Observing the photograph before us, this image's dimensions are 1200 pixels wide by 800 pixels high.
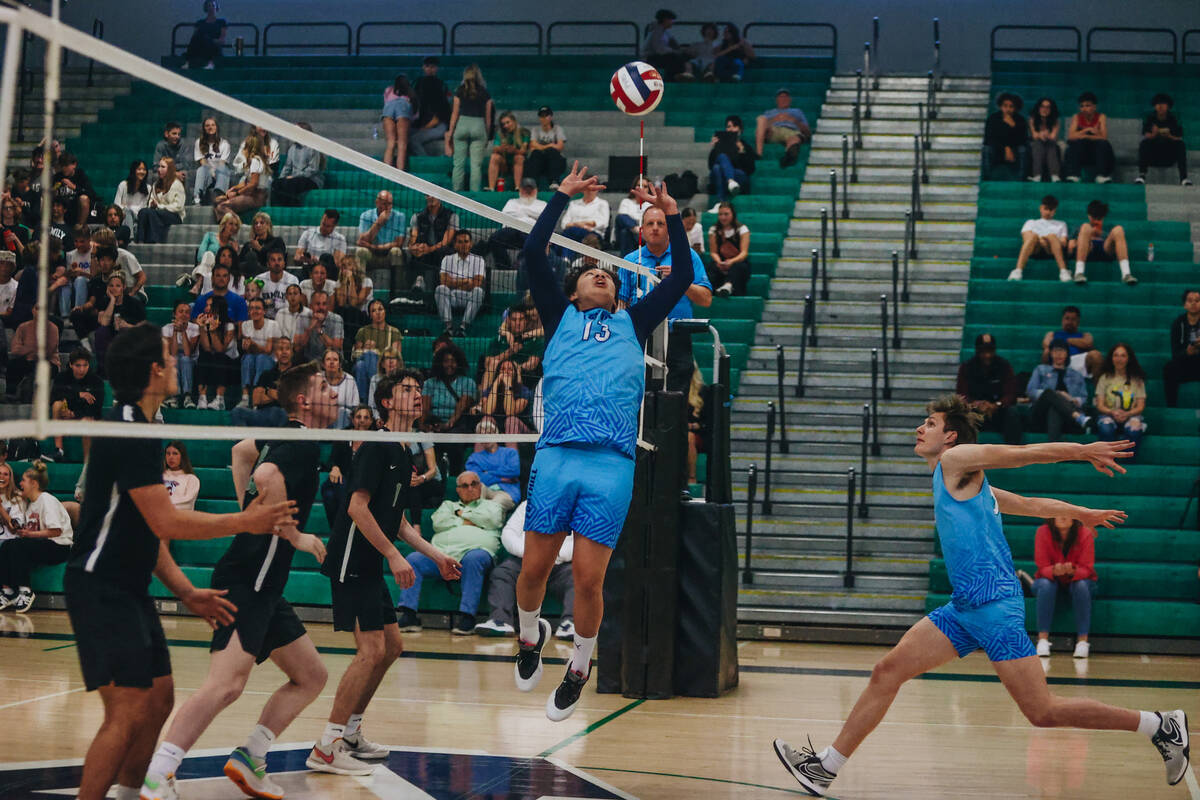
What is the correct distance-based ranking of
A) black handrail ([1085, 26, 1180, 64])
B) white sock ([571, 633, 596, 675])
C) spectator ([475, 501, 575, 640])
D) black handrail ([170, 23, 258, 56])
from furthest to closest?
black handrail ([170, 23, 258, 56])
black handrail ([1085, 26, 1180, 64])
spectator ([475, 501, 575, 640])
white sock ([571, 633, 596, 675])

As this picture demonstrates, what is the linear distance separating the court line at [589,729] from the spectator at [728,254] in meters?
7.93

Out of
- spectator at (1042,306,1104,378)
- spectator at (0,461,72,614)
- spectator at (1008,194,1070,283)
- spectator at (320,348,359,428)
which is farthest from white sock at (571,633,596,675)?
spectator at (1008,194,1070,283)

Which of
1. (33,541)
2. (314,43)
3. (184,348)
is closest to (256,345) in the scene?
(184,348)

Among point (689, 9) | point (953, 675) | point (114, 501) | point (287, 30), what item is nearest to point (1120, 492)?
point (953, 675)

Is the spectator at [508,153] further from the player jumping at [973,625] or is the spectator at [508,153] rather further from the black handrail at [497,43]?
the player jumping at [973,625]

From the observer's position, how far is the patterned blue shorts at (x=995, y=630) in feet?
20.5

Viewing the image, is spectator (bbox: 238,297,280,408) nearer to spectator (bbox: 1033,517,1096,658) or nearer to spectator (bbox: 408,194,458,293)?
spectator (bbox: 408,194,458,293)

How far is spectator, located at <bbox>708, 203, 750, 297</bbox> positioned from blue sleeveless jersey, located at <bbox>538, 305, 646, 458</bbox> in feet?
32.1

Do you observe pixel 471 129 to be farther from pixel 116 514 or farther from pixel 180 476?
pixel 116 514

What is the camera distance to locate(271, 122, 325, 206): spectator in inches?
419

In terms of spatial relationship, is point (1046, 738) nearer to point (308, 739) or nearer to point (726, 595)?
point (726, 595)

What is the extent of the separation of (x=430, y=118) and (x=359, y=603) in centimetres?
1402

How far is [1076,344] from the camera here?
14320 millimetres

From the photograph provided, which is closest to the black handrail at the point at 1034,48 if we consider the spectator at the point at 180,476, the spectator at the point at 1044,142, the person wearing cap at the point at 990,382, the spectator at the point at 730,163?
the spectator at the point at 1044,142
